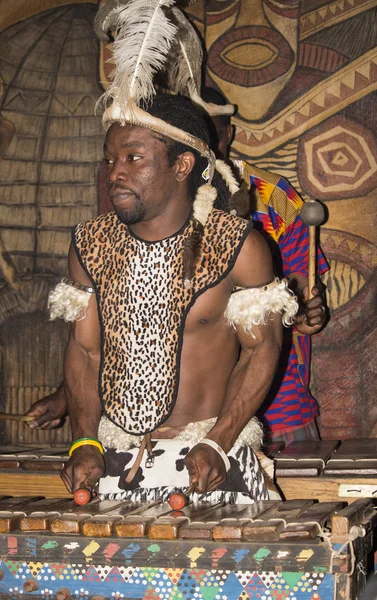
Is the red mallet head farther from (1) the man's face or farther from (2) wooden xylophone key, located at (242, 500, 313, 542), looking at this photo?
(1) the man's face

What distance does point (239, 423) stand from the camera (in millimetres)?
2713

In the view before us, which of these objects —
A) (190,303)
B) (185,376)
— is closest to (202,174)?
(190,303)

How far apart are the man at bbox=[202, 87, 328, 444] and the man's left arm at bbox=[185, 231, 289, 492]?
1.20m

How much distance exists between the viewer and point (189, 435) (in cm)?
276

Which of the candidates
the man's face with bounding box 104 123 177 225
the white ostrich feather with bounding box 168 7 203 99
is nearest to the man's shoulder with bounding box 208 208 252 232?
the man's face with bounding box 104 123 177 225

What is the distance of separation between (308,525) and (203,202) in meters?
1.15

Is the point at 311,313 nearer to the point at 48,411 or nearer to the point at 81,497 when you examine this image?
the point at 48,411

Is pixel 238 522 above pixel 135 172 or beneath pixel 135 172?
beneath

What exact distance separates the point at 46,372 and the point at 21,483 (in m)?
1.36

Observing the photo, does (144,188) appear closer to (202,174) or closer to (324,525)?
(202,174)

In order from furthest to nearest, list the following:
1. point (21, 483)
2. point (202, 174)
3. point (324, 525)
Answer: point (21, 483)
point (202, 174)
point (324, 525)

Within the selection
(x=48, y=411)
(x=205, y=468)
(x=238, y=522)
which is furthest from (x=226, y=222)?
(x=48, y=411)

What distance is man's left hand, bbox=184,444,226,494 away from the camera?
2.52m

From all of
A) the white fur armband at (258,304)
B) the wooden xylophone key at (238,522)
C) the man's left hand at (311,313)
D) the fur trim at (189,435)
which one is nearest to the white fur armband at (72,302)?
the fur trim at (189,435)
